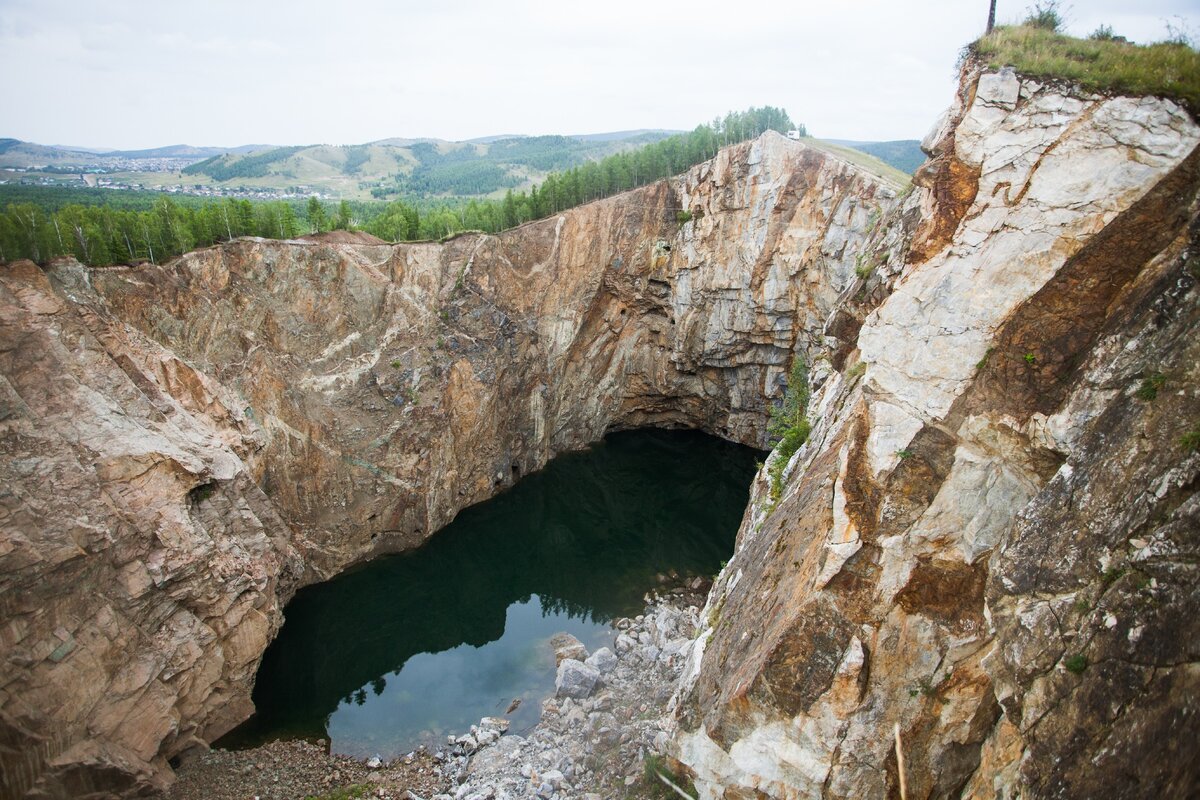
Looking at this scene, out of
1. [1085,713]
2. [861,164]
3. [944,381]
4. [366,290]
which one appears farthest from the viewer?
[861,164]

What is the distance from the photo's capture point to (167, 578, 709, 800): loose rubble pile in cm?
1825

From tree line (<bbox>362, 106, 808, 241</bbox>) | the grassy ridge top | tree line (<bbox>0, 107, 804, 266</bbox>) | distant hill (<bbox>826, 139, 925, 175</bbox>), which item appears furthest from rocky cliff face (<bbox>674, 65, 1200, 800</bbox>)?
distant hill (<bbox>826, 139, 925, 175</bbox>)

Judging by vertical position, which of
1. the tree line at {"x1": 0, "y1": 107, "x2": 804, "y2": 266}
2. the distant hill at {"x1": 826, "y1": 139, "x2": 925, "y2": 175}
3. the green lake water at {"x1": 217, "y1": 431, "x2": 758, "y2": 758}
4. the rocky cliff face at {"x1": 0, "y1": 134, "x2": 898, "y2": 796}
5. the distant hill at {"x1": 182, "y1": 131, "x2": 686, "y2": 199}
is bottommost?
the green lake water at {"x1": 217, "y1": 431, "x2": 758, "y2": 758}

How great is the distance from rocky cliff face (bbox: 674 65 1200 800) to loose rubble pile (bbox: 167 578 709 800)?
4904mm

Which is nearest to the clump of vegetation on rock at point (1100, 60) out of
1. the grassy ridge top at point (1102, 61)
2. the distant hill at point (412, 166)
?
the grassy ridge top at point (1102, 61)

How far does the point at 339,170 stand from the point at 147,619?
174 meters

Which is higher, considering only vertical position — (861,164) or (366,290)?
(861,164)

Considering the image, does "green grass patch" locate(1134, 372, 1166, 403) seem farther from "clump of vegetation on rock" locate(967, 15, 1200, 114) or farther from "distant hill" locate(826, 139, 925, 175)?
"distant hill" locate(826, 139, 925, 175)

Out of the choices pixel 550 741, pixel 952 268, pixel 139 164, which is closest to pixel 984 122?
pixel 952 268

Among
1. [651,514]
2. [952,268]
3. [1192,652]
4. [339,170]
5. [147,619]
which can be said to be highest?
[339,170]

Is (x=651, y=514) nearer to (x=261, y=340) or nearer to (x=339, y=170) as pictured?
(x=261, y=340)

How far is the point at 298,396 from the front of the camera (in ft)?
92.5

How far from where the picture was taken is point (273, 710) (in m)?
22.8

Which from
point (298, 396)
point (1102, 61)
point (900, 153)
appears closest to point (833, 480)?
point (1102, 61)
